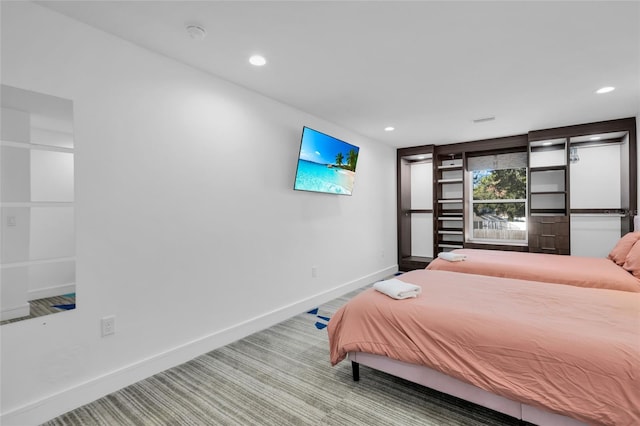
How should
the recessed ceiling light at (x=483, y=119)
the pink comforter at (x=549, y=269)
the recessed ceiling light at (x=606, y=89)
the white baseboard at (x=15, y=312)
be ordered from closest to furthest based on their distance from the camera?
the white baseboard at (x=15, y=312)
the pink comforter at (x=549, y=269)
the recessed ceiling light at (x=606, y=89)
the recessed ceiling light at (x=483, y=119)

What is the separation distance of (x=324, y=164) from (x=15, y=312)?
121 inches

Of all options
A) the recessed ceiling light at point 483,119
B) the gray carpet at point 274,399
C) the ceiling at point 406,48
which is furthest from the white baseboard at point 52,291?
the recessed ceiling light at point 483,119

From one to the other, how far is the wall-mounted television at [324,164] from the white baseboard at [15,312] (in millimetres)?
2454

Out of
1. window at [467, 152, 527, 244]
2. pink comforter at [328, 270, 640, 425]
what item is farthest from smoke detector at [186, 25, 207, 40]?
window at [467, 152, 527, 244]

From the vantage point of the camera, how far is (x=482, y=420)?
1812 millimetres

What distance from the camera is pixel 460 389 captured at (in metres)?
1.79

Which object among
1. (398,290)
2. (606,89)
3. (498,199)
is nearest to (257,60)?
(398,290)

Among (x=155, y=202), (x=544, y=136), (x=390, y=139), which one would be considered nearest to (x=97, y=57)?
(x=155, y=202)

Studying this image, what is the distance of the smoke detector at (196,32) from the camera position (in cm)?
207

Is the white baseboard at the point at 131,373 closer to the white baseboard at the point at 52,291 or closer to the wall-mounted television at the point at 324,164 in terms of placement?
the white baseboard at the point at 52,291

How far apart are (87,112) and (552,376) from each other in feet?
10.5

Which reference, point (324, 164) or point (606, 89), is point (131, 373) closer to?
point (324, 164)

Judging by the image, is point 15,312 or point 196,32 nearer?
point 15,312

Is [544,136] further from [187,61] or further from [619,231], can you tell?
[187,61]
